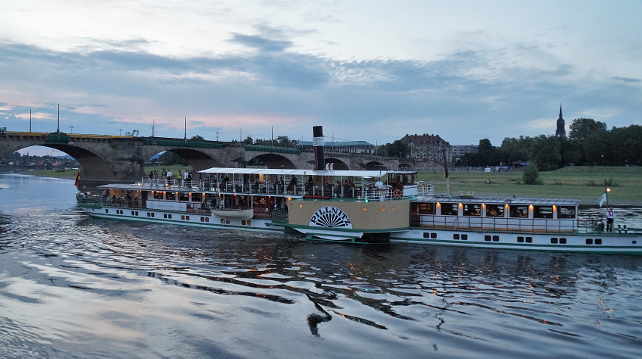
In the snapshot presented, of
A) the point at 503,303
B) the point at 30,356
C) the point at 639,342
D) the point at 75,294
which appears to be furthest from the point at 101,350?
the point at 639,342

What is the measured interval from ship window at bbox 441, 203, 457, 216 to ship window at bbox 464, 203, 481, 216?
721 mm

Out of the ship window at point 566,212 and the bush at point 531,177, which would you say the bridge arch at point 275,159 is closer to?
the bush at point 531,177

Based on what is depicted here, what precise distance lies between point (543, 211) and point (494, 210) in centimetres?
291

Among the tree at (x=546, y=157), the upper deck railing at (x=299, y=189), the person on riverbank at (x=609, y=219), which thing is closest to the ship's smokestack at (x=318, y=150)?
the upper deck railing at (x=299, y=189)

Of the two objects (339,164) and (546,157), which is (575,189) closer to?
(546,157)

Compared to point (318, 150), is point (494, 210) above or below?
below

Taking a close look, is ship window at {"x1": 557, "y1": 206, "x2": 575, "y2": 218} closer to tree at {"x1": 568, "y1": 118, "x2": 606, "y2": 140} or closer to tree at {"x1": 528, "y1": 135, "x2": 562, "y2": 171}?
tree at {"x1": 528, "y1": 135, "x2": 562, "y2": 171}

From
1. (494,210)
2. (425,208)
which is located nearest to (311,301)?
(425,208)

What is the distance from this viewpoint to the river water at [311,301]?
1538 cm

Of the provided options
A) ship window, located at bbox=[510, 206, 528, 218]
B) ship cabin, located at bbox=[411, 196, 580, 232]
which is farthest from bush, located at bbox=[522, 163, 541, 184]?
ship window, located at bbox=[510, 206, 528, 218]

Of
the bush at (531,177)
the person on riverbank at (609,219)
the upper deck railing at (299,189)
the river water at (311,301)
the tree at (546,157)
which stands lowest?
the river water at (311,301)

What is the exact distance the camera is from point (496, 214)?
3198cm

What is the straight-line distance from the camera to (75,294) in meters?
20.8

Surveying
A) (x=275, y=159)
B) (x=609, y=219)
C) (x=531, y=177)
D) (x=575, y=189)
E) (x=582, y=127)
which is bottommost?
(x=609, y=219)
